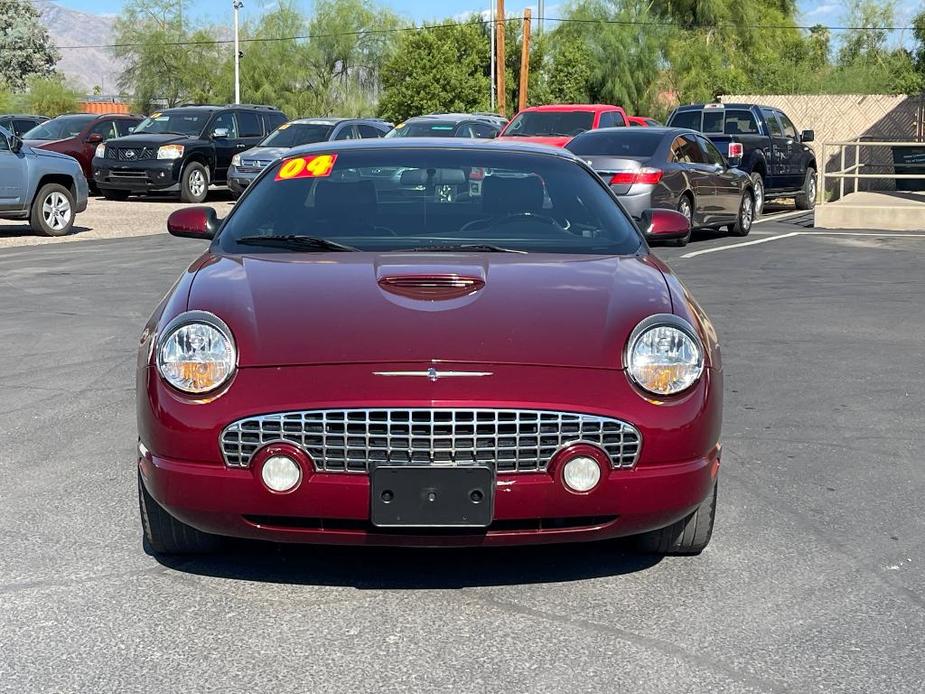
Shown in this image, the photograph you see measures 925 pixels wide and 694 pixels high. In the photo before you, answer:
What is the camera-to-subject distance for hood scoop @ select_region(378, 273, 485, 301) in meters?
4.49

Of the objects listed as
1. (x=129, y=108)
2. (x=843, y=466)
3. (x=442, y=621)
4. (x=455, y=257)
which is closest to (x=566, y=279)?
(x=455, y=257)

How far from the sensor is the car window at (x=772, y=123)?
915 inches

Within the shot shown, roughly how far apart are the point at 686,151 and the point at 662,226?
11.1 meters

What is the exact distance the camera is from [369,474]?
3924 mm

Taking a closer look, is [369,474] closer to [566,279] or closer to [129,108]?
[566,279]

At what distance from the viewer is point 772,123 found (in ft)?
76.7

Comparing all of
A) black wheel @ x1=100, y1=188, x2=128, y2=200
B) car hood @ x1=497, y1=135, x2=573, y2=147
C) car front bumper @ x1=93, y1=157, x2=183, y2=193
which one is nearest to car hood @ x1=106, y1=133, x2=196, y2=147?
car front bumper @ x1=93, y1=157, x2=183, y2=193

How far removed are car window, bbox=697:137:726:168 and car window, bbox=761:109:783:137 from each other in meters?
5.62

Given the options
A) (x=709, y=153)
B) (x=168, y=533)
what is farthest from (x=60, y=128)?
(x=168, y=533)

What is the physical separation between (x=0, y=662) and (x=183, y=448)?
779 mm

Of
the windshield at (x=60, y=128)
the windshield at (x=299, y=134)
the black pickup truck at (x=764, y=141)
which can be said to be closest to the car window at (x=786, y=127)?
the black pickup truck at (x=764, y=141)

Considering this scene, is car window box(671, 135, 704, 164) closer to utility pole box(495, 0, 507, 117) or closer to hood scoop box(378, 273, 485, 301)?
hood scoop box(378, 273, 485, 301)

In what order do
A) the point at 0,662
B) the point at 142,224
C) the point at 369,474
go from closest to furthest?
the point at 0,662 < the point at 369,474 < the point at 142,224

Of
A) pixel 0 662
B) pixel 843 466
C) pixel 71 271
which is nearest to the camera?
pixel 0 662
